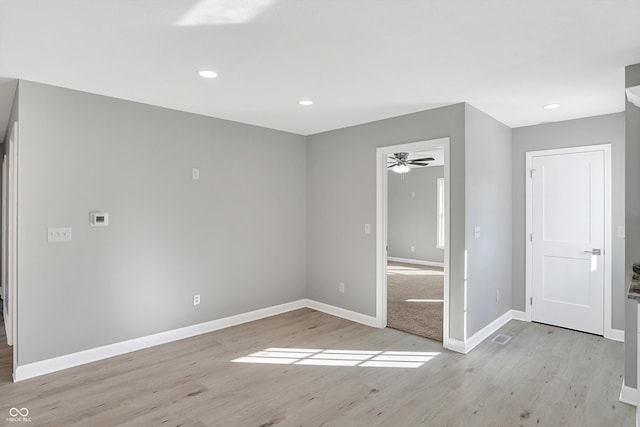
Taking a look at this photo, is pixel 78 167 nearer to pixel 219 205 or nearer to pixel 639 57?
pixel 219 205

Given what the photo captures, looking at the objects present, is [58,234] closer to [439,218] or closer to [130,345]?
[130,345]

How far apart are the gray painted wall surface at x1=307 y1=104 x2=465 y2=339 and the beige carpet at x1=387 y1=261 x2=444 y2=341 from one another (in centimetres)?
51

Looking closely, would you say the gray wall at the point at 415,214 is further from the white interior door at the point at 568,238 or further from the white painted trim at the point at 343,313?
the white painted trim at the point at 343,313

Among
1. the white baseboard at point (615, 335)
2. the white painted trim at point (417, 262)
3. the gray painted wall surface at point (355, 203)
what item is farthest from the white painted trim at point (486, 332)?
the white painted trim at point (417, 262)

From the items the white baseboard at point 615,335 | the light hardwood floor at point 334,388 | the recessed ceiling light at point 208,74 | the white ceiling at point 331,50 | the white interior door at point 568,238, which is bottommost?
the light hardwood floor at point 334,388

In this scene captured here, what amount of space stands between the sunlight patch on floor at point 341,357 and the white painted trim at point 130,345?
0.89 meters

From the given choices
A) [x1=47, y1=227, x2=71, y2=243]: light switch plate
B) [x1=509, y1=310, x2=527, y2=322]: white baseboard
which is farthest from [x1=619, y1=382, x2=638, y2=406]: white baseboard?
[x1=47, y1=227, x2=71, y2=243]: light switch plate

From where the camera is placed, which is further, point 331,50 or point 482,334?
point 482,334

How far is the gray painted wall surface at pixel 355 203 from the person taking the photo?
3594mm

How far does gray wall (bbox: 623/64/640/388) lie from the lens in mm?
2596

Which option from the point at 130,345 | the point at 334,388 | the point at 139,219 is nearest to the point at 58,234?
the point at 139,219

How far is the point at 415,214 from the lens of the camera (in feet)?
30.7

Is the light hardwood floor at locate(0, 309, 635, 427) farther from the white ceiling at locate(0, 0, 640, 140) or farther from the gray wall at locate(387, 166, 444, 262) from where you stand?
the gray wall at locate(387, 166, 444, 262)

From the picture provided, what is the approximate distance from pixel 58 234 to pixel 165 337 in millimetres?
1448
